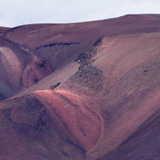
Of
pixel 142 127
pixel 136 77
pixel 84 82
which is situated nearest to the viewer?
pixel 142 127

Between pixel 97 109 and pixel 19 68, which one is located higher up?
pixel 97 109

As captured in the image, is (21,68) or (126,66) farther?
(21,68)

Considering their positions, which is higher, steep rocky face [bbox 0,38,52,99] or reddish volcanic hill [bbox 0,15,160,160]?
reddish volcanic hill [bbox 0,15,160,160]

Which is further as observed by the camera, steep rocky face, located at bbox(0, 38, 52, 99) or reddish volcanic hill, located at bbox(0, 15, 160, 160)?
steep rocky face, located at bbox(0, 38, 52, 99)

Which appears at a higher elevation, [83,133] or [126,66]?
[126,66]

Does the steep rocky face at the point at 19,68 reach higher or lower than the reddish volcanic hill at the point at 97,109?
lower

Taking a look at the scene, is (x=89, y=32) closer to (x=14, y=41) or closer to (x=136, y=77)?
(x=14, y=41)

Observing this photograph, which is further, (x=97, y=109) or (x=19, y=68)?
(x=19, y=68)

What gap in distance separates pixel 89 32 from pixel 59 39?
401 centimetres

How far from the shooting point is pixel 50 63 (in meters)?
56.5

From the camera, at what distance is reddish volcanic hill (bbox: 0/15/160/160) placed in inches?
1180

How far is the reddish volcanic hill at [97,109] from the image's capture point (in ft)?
98.4

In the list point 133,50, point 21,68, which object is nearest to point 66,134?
point 133,50

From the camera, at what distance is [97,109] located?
35.4m
